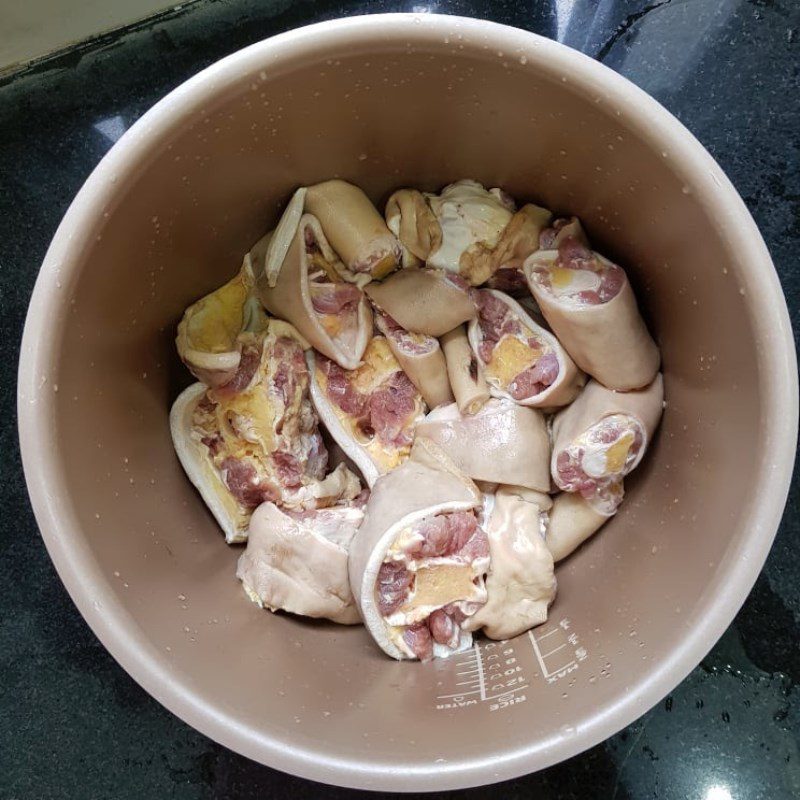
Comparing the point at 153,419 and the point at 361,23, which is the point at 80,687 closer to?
the point at 153,419

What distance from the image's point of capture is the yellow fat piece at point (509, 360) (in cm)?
98

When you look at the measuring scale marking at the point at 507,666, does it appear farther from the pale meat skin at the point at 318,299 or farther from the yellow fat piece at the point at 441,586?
the pale meat skin at the point at 318,299

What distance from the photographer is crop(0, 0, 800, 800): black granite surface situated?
3.33 ft

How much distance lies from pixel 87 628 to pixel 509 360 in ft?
2.20

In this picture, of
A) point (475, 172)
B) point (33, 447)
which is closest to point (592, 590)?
point (475, 172)

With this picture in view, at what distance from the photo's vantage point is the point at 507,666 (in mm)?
894

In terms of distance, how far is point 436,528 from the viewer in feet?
2.95

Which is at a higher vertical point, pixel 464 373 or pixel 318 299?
pixel 318 299

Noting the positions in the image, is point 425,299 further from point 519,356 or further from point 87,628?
point 87,628

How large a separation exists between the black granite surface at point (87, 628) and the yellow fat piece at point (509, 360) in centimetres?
36

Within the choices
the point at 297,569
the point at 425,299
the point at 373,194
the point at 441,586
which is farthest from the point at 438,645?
the point at 373,194

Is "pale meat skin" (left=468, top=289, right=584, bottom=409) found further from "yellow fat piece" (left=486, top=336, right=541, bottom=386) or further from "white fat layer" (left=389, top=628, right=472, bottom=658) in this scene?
"white fat layer" (left=389, top=628, right=472, bottom=658)

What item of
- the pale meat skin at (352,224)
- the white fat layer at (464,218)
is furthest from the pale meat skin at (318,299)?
the white fat layer at (464,218)

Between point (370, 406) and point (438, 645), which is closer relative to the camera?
point (438, 645)
